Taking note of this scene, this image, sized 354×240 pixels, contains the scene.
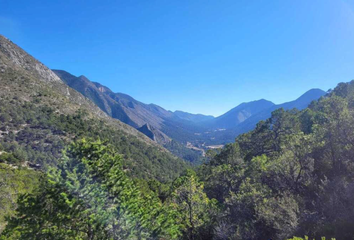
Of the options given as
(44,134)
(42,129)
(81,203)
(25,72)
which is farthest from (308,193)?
(25,72)

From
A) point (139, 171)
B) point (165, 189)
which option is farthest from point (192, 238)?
point (139, 171)

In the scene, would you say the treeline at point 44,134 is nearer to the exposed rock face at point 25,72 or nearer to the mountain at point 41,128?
the mountain at point 41,128

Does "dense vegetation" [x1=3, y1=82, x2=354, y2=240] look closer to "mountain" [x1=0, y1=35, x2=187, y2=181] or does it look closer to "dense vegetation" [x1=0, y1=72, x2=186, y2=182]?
"mountain" [x1=0, y1=35, x2=187, y2=181]

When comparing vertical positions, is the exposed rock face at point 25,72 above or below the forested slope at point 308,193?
above

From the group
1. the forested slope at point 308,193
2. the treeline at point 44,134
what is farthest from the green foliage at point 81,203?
the treeline at point 44,134

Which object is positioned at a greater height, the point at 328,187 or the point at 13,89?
the point at 13,89

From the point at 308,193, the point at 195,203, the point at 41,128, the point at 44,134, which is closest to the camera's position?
the point at 308,193

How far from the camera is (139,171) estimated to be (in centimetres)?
8388

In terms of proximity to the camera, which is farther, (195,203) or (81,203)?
(195,203)

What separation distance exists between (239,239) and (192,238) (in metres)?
8.31

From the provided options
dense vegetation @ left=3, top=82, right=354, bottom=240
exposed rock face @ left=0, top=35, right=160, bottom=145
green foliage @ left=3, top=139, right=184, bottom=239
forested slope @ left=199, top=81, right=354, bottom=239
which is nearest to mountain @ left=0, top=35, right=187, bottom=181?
exposed rock face @ left=0, top=35, right=160, bottom=145

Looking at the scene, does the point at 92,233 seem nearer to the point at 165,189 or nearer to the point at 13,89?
the point at 165,189

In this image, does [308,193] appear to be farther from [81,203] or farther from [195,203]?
[81,203]

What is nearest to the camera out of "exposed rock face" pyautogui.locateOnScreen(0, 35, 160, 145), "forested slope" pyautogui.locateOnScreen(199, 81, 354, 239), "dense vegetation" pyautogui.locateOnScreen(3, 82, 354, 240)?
"dense vegetation" pyautogui.locateOnScreen(3, 82, 354, 240)
